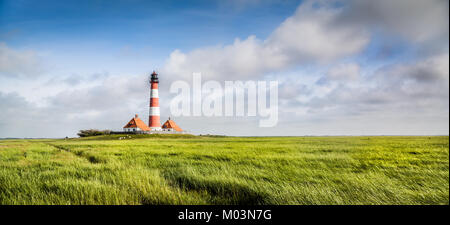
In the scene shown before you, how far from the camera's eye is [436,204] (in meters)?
4.60

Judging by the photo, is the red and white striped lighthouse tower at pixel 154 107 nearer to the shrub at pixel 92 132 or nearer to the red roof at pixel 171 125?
the red roof at pixel 171 125

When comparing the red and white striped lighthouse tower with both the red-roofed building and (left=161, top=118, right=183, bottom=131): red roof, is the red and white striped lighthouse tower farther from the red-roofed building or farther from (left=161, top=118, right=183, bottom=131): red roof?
(left=161, top=118, right=183, bottom=131): red roof

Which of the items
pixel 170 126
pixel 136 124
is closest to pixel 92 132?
pixel 136 124

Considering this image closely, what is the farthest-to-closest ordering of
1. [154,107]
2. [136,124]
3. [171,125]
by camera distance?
1. [171,125]
2. [136,124]
3. [154,107]

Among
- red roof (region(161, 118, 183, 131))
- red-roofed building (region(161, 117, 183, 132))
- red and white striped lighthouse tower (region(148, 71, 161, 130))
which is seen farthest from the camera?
red roof (region(161, 118, 183, 131))

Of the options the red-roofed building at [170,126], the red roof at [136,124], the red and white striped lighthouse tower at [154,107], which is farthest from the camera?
the red-roofed building at [170,126]

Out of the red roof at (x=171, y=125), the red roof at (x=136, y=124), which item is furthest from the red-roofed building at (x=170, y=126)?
the red roof at (x=136, y=124)

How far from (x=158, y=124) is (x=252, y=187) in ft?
174

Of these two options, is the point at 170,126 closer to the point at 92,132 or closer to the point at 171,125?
the point at 171,125

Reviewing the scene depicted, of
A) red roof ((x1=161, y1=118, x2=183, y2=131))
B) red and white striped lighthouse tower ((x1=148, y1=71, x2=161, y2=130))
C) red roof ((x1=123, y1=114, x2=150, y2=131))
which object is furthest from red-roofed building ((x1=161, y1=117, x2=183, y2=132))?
red and white striped lighthouse tower ((x1=148, y1=71, x2=161, y2=130))

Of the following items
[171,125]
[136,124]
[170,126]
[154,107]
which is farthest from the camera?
[171,125]

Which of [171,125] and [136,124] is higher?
[136,124]
